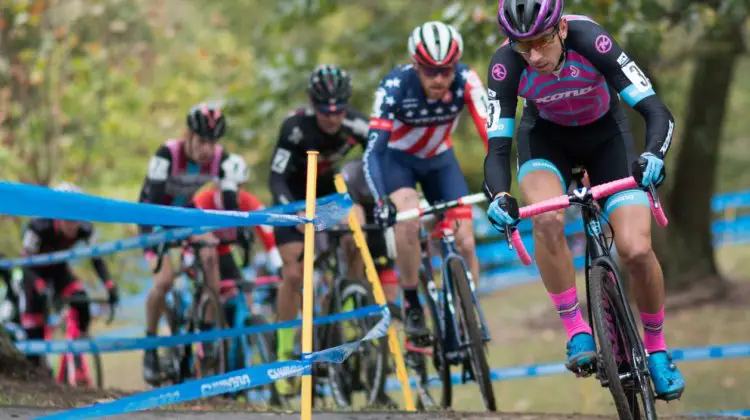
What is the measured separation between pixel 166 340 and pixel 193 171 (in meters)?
1.89

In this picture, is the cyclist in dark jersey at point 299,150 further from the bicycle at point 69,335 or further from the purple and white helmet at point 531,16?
the purple and white helmet at point 531,16

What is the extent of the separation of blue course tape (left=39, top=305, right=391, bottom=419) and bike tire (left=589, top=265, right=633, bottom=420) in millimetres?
1284

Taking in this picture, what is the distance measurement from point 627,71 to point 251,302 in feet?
15.8

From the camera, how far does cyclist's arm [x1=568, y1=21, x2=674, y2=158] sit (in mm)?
5332

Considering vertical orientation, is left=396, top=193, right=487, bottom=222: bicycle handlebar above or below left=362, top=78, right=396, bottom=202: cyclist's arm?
below

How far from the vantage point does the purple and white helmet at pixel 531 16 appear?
17.3 ft

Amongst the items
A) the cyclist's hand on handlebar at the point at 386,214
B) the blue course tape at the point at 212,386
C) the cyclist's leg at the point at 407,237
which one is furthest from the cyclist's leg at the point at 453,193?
the blue course tape at the point at 212,386

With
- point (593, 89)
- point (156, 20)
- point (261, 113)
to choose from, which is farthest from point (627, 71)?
point (156, 20)

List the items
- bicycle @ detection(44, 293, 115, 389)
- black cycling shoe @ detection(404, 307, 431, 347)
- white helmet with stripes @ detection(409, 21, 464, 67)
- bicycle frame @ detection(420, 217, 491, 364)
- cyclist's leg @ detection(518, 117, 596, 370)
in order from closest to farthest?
cyclist's leg @ detection(518, 117, 596, 370), bicycle frame @ detection(420, 217, 491, 364), white helmet with stripes @ detection(409, 21, 464, 67), black cycling shoe @ detection(404, 307, 431, 347), bicycle @ detection(44, 293, 115, 389)

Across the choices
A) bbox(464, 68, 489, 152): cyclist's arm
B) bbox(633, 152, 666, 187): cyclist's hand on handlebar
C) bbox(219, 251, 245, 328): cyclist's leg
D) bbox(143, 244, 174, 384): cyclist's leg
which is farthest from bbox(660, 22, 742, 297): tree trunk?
bbox(633, 152, 666, 187): cyclist's hand on handlebar

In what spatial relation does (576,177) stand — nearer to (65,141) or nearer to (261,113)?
(261,113)

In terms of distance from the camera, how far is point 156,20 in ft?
79.7

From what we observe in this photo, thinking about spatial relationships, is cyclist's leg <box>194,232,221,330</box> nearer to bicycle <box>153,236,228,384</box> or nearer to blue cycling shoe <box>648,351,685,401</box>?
bicycle <box>153,236,228,384</box>

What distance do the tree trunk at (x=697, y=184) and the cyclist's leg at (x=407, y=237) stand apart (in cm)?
1039
